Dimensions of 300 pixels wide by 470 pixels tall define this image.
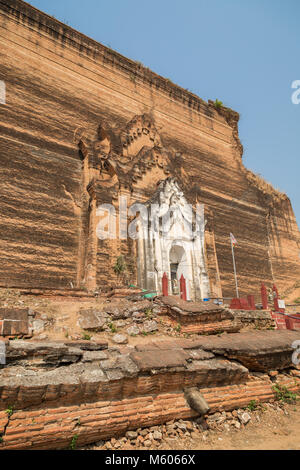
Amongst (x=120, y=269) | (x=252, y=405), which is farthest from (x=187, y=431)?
(x=120, y=269)

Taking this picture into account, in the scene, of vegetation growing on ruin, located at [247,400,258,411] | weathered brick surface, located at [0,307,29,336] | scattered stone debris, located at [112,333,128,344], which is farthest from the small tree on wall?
vegetation growing on ruin, located at [247,400,258,411]

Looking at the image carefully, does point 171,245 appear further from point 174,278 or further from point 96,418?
point 96,418

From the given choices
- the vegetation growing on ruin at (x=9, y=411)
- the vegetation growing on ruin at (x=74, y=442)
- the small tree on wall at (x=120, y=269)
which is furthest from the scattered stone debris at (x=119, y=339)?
the small tree on wall at (x=120, y=269)

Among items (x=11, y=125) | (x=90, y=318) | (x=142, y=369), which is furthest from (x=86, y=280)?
(x=142, y=369)

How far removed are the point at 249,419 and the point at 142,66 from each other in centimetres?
1748

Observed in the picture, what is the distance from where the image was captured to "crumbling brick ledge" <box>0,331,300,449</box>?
356cm

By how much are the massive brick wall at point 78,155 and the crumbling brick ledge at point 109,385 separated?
16.0 ft

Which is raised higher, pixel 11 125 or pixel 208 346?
pixel 11 125

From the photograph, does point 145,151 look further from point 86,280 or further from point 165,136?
point 86,280

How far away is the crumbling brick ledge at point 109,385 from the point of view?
356cm

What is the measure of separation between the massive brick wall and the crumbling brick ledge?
16.0 ft

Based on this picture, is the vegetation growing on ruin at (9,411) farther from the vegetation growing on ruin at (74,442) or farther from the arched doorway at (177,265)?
the arched doorway at (177,265)

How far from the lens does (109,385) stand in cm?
403
